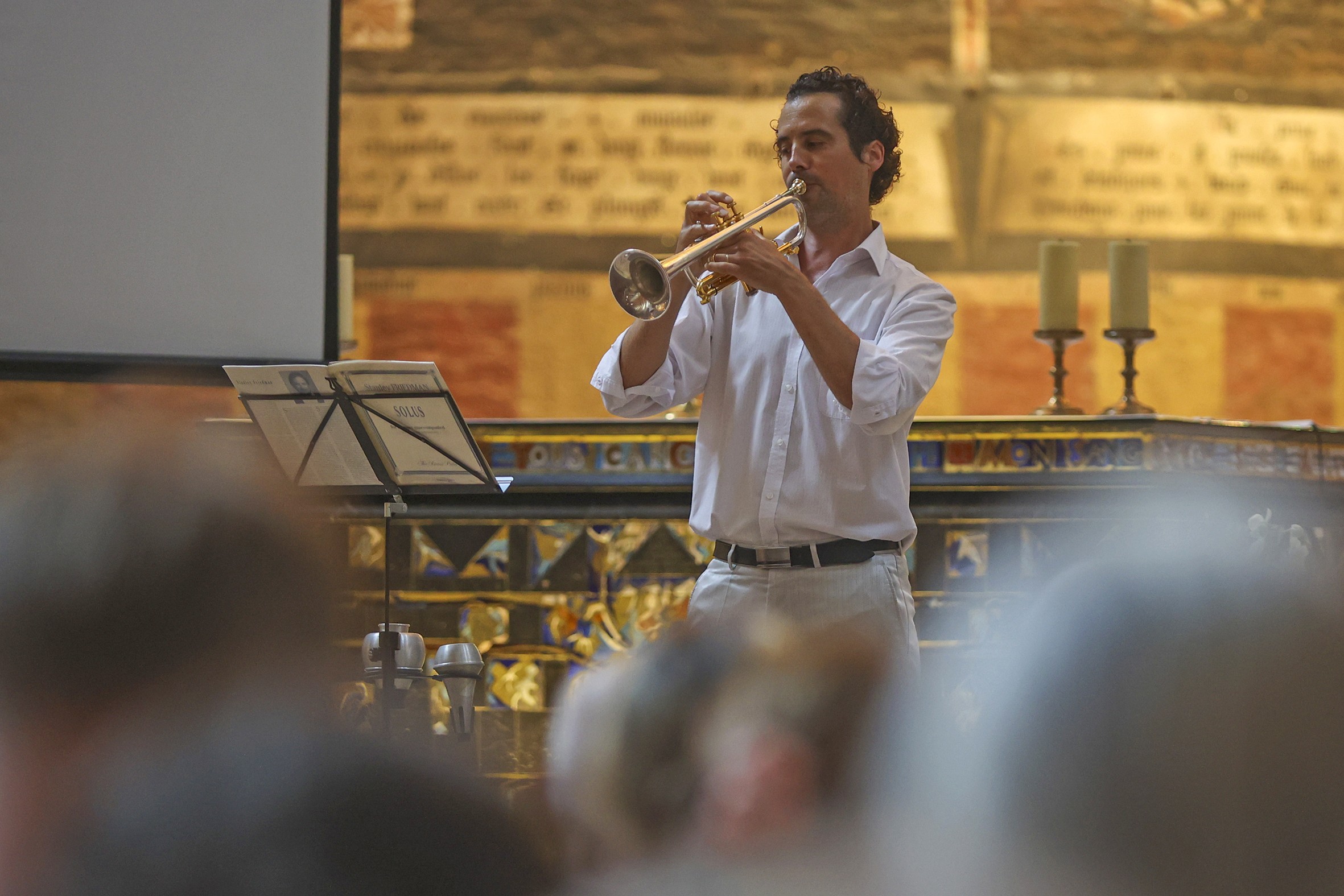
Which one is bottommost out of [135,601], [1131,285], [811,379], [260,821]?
[260,821]

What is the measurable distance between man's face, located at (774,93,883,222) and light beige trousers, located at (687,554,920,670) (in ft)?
2.24

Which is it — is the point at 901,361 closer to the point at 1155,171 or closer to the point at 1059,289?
the point at 1059,289

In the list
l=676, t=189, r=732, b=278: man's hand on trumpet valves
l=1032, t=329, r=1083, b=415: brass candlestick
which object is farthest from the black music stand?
l=1032, t=329, r=1083, b=415: brass candlestick

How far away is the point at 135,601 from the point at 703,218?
6.63ft

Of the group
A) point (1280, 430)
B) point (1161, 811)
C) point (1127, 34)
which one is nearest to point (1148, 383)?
point (1127, 34)

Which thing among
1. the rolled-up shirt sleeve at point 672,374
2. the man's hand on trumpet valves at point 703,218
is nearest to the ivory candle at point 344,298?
the rolled-up shirt sleeve at point 672,374

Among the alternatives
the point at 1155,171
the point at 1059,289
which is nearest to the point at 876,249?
the point at 1059,289

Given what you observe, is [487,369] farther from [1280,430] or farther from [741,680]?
[741,680]

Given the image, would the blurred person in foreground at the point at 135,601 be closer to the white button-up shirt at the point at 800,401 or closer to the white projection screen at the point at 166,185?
the white button-up shirt at the point at 800,401

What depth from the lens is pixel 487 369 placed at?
5820 millimetres

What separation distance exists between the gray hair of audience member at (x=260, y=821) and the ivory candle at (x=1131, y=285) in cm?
364

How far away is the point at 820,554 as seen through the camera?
2455mm

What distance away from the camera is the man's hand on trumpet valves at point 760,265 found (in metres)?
2.39

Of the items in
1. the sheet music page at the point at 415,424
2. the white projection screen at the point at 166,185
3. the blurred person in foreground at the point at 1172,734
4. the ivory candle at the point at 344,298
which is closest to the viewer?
the blurred person in foreground at the point at 1172,734
